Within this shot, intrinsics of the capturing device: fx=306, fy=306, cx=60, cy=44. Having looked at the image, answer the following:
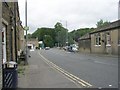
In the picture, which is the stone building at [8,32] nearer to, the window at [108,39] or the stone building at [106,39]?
the stone building at [106,39]

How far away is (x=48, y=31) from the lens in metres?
156

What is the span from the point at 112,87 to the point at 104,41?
4022 cm

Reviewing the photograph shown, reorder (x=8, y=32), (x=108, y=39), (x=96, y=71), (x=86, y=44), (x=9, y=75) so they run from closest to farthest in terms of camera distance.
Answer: (x=9, y=75) < (x=8, y=32) < (x=96, y=71) < (x=108, y=39) < (x=86, y=44)

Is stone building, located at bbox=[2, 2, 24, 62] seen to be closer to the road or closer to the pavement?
the pavement

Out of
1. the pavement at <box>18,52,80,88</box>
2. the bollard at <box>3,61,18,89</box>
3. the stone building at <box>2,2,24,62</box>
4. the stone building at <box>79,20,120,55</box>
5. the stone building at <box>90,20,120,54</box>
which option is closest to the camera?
the bollard at <box>3,61,18,89</box>

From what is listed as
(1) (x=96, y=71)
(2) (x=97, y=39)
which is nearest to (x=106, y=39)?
(2) (x=97, y=39)

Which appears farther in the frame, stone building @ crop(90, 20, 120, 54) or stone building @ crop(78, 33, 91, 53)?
stone building @ crop(78, 33, 91, 53)

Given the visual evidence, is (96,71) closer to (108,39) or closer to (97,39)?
(108,39)

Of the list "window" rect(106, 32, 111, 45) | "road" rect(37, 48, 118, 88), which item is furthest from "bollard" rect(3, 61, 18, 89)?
"window" rect(106, 32, 111, 45)

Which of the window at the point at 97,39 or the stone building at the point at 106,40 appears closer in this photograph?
the stone building at the point at 106,40

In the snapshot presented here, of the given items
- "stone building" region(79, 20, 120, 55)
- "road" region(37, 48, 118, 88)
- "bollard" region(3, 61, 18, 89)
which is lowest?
"road" region(37, 48, 118, 88)

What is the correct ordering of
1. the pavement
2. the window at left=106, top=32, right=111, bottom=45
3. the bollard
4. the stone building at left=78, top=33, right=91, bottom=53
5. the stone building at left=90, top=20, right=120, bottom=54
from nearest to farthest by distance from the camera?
the bollard, the pavement, the stone building at left=90, top=20, right=120, bottom=54, the window at left=106, top=32, right=111, bottom=45, the stone building at left=78, top=33, right=91, bottom=53

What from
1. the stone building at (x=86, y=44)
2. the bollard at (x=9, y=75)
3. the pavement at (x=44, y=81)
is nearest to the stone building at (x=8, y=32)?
the pavement at (x=44, y=81)

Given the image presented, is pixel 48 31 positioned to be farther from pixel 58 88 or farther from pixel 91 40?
pixel 58 88
